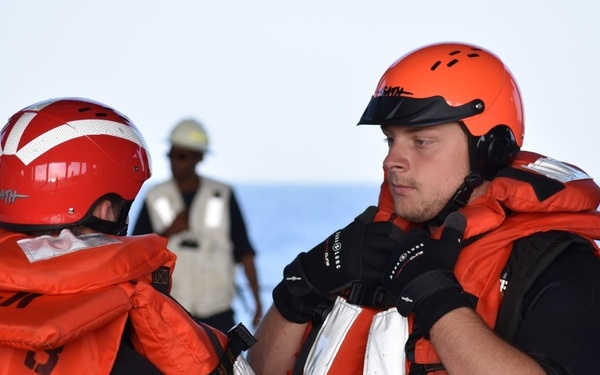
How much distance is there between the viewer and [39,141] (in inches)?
93.4

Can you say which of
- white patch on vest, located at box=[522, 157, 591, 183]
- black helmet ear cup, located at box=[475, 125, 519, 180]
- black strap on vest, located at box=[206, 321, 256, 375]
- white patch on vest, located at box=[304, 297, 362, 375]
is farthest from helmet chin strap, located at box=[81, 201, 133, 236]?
white patch on vest, located at box=[522, 157, 591, 183]

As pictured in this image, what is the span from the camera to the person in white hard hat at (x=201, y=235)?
5.90 metres

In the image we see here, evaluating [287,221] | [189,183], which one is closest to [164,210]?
[189,183]

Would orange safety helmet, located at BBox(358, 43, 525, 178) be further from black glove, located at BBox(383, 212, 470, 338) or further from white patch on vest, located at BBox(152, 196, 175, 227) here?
white patch on vest, located at BBox(152, 196, 175, 227)

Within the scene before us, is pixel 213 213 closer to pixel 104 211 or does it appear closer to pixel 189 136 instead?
pixel 189 136

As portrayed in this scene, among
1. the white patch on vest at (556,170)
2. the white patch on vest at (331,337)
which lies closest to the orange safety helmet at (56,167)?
the white patch on vest at (331,337)

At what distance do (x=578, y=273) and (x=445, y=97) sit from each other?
630 mm

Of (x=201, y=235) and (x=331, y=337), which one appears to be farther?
(x=201, y=235)

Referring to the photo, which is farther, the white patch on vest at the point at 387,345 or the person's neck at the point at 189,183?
the person's neck at the point at 189,183

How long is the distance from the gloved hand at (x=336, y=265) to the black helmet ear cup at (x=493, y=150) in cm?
31

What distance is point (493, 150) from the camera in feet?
9.12

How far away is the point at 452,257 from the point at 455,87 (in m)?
0.53

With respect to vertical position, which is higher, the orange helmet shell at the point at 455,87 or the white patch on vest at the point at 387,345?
the orange helmet shell at the point at 455,87

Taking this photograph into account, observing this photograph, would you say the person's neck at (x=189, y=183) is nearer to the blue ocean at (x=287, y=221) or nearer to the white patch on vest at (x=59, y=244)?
the white patch on vest at (x=59, y=244)
